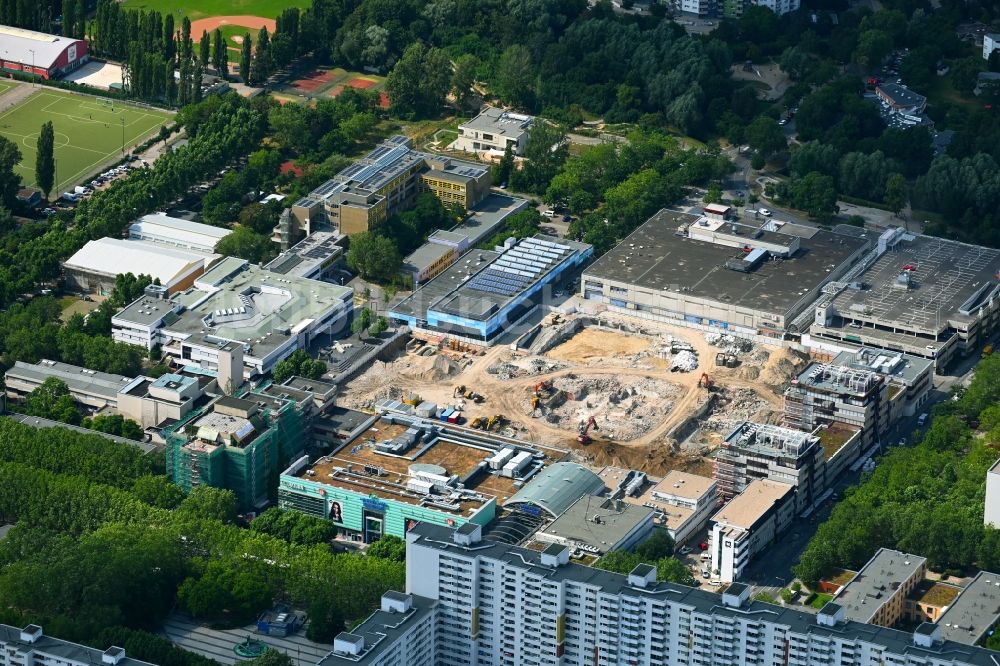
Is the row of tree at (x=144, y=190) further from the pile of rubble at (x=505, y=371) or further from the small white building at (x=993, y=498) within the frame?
the small white building at (x=993, y=498)

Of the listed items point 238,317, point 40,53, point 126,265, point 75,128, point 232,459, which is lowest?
point 75,128

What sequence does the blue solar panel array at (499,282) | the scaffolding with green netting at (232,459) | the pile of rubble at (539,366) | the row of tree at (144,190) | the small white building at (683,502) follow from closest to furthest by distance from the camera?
the small white building at (683,502), the scaffolding with green netting at (232,459), the pile of rubble at (539,366), the blue solar panel array at (499,282), the row of tree at (144,190)

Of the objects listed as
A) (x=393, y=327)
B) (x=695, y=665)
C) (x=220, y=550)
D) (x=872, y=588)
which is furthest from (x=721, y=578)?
→ (x=393, y=327)

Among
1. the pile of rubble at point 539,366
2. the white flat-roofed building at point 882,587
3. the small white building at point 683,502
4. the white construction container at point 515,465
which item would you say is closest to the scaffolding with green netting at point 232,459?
the white construction container at point 515,465

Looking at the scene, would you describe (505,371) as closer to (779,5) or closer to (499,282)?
(499,282)

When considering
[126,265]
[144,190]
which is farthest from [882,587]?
[144,190]

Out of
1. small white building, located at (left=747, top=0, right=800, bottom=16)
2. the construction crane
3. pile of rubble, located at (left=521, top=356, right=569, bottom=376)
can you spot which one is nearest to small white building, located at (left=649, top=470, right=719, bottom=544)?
the construction crane
